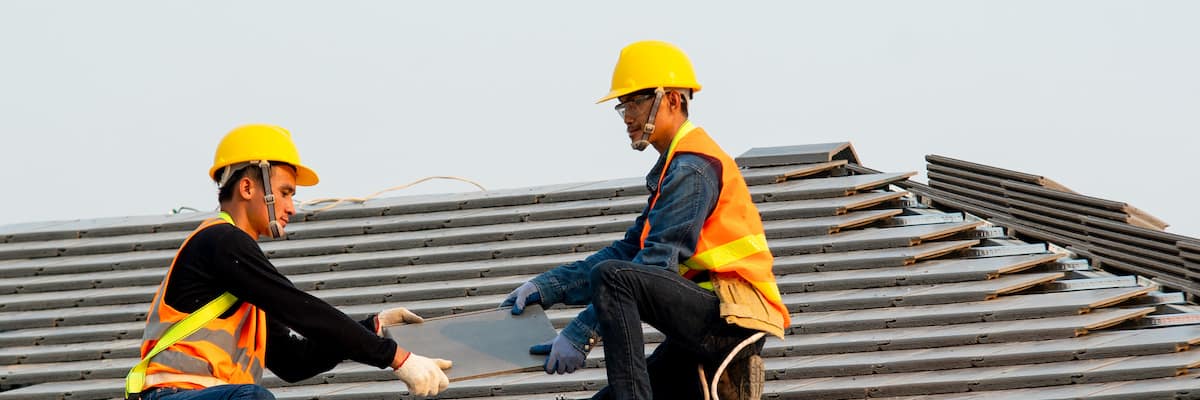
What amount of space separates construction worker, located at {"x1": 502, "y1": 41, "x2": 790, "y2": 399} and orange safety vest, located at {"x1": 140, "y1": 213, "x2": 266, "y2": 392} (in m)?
1.13

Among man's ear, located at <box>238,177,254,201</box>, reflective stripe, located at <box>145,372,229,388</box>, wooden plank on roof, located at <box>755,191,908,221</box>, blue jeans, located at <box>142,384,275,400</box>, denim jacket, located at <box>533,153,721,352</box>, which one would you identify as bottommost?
blue jeans, located at <box>142,384,275,400</box>

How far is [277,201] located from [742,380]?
6.18ft

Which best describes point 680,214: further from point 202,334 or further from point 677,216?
point 202,334

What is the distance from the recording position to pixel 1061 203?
49.2 feet

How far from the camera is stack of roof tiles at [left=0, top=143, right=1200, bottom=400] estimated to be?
26.1 ft

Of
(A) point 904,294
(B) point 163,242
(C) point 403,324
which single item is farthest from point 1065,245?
(B) point 163,242

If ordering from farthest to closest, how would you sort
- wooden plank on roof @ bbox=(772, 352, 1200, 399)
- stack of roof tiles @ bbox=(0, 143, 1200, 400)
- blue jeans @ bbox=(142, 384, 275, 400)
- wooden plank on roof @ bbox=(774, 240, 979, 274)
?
wooden plank on roof @ bbox=(774, 240, 979, 274) < stack of roof tiles @ bbox=(0, 143, 1200, 400) < wooden plank on roof @ bbox=(772, 352, 1200, 399) < blue jeans @ bbox=(142, 384, 275, 400)

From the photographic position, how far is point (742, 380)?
650 centimetres

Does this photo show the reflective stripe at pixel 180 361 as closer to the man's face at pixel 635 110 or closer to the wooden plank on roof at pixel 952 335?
the man's face at pixel 635 110

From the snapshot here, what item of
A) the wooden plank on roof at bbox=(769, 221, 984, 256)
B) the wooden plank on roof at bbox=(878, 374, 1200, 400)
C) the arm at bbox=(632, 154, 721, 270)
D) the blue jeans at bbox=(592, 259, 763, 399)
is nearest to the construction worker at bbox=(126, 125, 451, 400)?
the blue jeans at bbox=(592, 259, 763, 399)

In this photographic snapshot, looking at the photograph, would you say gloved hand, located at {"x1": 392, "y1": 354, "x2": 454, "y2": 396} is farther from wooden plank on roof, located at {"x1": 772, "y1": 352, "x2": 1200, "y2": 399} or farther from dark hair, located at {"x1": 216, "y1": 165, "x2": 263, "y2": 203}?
wooden plank on roof, located at {"x1": 772, "y1": 352, "x2": 1200, "y2": 399}

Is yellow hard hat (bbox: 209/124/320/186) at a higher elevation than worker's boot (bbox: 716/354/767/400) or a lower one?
higher

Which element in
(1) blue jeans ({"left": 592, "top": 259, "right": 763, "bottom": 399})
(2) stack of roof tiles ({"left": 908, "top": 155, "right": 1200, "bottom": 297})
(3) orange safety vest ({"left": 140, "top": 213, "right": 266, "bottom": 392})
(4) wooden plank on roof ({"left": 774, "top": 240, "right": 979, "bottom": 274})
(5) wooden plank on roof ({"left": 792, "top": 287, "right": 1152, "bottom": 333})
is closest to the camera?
(3) orange safety vest ({"left": 140, "top": 213, "right": 266, "bottom": 392})

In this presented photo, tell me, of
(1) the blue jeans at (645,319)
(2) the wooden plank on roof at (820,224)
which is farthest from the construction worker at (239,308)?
(2) the wooden plank on roof at (820,224)
